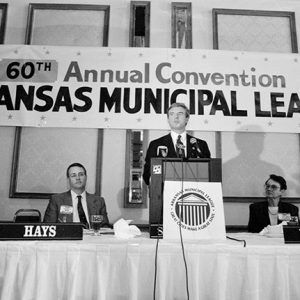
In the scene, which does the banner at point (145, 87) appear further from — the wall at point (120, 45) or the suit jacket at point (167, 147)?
the suit jacket at point (167, 147)

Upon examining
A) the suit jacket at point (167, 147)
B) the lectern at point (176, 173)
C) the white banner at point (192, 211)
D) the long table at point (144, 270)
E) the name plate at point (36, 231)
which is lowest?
the long table at point (144, 270)

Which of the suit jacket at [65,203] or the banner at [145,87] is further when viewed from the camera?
the banner at [145,87]

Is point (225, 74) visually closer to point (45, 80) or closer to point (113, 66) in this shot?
point (113, 66)

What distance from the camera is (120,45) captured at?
3496 mm

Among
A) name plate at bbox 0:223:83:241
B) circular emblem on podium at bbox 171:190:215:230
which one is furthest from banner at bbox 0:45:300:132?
name plate at bbox 0:223:83:241

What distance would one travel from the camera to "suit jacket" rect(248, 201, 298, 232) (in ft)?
9.18

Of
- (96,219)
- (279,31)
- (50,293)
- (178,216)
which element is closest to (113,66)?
(279,31)

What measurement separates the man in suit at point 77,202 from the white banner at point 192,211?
149 cm

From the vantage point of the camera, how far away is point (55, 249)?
3.78 ft

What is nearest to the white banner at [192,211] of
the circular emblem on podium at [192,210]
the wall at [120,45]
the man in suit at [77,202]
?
the circular emblem on podium at [192,210]

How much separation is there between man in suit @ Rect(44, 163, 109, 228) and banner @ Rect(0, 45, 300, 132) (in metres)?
0.58

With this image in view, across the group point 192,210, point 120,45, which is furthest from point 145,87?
point 192,210

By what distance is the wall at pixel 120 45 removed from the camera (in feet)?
10.4

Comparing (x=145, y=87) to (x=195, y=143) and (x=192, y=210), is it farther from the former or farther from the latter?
(x=192, y=210)
